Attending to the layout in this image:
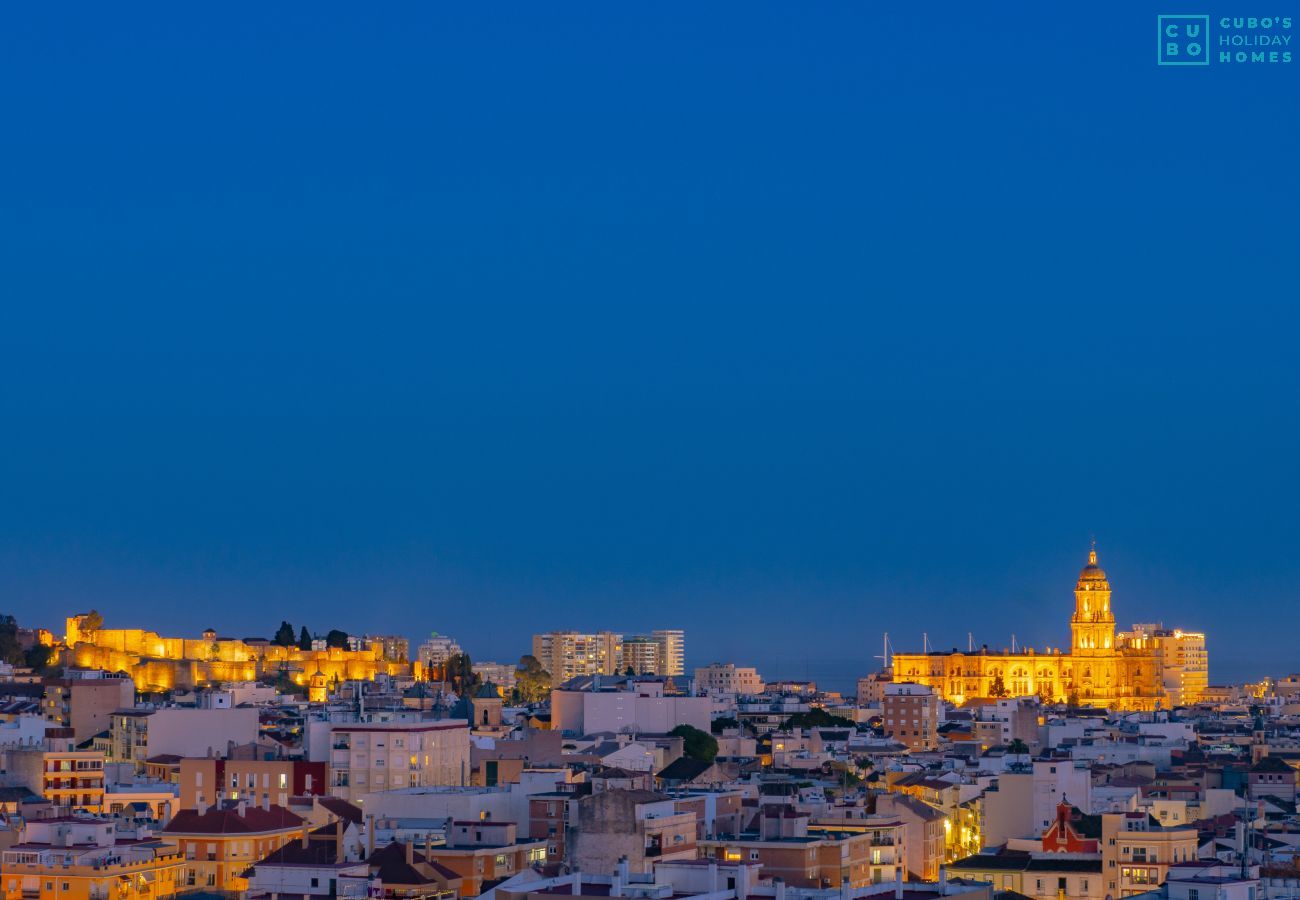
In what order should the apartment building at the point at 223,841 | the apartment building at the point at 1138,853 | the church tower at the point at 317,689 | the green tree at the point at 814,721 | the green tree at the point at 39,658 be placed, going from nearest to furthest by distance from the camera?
the apartment building at the point at 223,841
the apartment building at the point at 1138,853
the green tree at the point at 814,721
the church tower at the point at 317,689
the green tree at the point at 39,658

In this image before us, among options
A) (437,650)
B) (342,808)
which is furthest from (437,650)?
(342,808)

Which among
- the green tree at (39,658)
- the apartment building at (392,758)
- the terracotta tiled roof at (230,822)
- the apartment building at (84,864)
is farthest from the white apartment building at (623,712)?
the apartment building at (84,864)


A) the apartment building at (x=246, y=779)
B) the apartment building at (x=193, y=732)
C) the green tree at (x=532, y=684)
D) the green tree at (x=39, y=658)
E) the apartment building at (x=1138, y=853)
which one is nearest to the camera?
the apartment building at (x=1138, y=853)

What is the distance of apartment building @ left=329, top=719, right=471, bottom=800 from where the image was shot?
202ft

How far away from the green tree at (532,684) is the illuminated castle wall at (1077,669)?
3034 cm

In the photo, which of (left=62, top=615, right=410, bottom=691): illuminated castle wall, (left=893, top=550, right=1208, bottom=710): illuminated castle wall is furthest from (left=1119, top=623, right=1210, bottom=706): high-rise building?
(left=62, top=615, right=410, bottom=691): illuminated castle wall

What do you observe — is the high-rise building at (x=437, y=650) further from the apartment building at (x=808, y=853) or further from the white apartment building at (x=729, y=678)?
the apartment building at (x=808, y=853)

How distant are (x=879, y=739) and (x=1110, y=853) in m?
49.6

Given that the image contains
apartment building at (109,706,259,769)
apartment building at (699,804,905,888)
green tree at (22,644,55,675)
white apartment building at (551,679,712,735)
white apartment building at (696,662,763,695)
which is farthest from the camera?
white apartment building at (696,662,763,695)

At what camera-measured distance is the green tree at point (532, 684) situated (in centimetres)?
12549

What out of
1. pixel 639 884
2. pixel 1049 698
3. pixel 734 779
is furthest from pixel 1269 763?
pixel 1049 698

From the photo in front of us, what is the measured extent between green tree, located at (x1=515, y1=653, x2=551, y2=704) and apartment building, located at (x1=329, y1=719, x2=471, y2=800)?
55.4 m

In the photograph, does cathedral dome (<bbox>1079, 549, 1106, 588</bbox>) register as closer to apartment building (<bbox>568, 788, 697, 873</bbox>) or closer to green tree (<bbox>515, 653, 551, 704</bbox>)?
green tree (<bbox>515, 653, 551, 704</bbox>)

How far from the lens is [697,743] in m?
82.5
